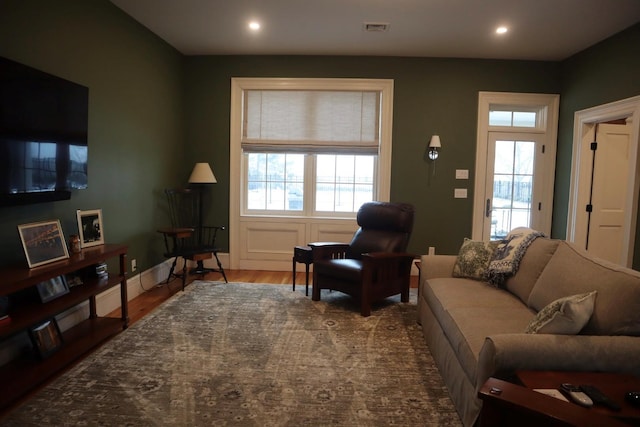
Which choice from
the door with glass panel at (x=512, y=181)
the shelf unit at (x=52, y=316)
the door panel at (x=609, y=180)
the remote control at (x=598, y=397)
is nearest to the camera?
the remote control at (x=598, y=397)

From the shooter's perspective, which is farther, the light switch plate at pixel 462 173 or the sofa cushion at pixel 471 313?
the light switch plate at pixel 462 173

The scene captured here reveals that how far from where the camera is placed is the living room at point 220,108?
3.25 m

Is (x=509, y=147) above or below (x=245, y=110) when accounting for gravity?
below

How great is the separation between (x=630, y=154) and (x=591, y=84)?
97cm

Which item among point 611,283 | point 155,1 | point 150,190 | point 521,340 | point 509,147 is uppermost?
point 155,1

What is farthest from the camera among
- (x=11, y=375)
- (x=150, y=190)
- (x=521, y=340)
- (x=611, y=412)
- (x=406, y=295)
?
(x=150, y=190)

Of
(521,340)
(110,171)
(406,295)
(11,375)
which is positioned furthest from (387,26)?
(11,375)

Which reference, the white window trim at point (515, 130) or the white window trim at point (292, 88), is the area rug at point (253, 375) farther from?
the white window trim at point (515, 130)

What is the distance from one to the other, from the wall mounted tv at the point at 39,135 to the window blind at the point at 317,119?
223cm

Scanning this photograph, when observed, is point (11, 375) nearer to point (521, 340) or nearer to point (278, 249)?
point (521, 340)

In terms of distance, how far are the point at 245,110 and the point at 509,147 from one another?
333 centimetres

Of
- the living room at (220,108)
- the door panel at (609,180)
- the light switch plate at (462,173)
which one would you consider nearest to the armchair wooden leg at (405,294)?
the living room at (220,108)

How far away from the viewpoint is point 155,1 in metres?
3.29

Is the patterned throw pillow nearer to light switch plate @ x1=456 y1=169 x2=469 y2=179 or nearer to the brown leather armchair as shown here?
the brown leather armchair
